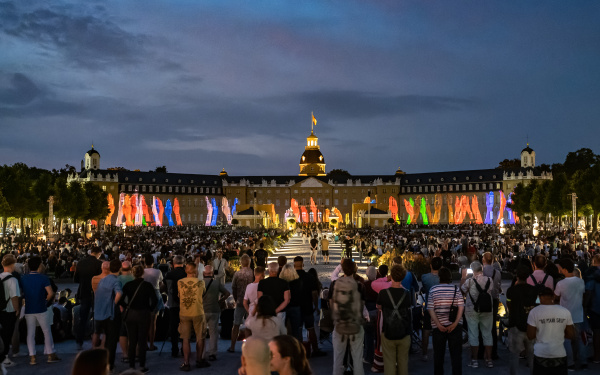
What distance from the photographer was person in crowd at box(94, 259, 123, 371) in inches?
399

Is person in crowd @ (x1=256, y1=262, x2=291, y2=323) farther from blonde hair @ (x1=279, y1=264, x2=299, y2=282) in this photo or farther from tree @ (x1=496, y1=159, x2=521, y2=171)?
tree @ (x1=496, y1=159, x2=521, y2=171)

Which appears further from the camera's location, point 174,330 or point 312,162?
point 312,162

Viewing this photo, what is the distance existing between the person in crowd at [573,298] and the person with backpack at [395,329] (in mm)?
3052

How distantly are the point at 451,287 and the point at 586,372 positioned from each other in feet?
10.0

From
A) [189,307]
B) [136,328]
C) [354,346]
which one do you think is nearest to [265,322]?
[354,346]

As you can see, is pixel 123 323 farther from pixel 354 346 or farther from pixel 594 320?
pixel 594 320

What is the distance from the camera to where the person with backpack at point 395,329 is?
8.30 m

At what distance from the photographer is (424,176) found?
147m

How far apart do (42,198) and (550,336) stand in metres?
67.0

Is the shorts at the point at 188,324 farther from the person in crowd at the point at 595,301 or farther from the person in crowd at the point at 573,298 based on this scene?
the person in crowd at the point at 595,301

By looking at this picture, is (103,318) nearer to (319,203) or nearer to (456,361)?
(456,361)

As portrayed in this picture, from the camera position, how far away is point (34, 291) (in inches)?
403

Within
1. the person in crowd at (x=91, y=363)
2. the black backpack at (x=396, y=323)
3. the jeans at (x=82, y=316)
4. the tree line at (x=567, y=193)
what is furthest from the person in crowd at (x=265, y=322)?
the tree line at (x=567, y=193)

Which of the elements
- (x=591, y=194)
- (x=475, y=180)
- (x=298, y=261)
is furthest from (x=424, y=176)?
(x=298, y=261)
